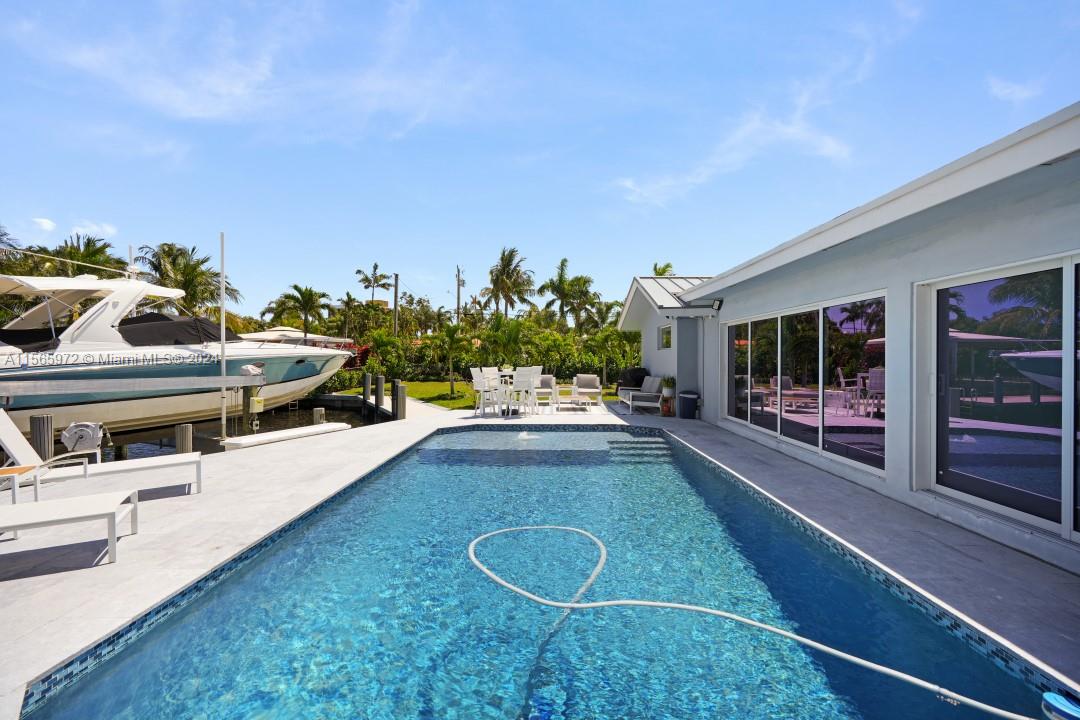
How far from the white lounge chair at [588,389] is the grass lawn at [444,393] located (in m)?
3.54

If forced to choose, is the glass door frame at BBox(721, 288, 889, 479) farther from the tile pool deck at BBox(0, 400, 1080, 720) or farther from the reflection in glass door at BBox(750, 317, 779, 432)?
the tile pool deck at BBox(0, 400, 1080, 720)

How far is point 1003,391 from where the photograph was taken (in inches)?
174

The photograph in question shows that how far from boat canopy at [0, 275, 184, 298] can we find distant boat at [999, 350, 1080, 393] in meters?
16.1

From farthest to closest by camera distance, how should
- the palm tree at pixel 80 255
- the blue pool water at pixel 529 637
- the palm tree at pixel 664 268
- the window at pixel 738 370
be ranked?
the palm tree at pixel 664 268 → the palm tree at pixel 80 255 → the window at pixel 738 370 → the blue pool water at pixel 529 637

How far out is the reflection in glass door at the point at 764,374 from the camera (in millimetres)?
8781

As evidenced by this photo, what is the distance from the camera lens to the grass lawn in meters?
17.7

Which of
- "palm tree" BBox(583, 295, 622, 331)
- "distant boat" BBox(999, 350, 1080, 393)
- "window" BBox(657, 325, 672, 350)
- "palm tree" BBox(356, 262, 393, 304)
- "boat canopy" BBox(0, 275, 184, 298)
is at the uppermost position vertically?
"palm tree" BBox(356, 262, 393, 304)

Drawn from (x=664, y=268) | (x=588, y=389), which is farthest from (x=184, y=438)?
(x=664, y=268)

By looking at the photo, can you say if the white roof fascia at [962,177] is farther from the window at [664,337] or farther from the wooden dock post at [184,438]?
the wooden dock post at [184,438]

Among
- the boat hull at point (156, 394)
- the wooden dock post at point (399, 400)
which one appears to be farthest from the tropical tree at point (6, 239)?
the wooden dock post at point (399, 400)

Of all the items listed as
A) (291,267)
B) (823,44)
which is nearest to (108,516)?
(823,44)

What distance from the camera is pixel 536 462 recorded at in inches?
332

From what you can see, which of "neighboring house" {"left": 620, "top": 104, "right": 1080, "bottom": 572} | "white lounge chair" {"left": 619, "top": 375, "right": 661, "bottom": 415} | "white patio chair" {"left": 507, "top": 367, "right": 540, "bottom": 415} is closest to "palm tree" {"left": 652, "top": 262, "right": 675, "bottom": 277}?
"white lounge chair" {"left": 619, "top": 375, "right": 661, "bottom": 415}

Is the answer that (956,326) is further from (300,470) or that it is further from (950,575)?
(300,470)
